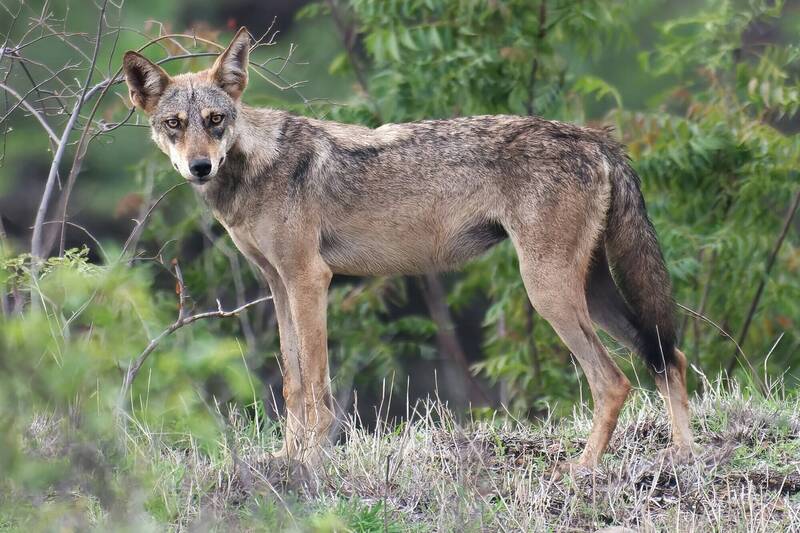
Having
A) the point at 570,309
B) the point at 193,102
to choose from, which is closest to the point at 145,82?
the point at 193,102

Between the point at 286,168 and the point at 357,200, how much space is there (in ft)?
1.33

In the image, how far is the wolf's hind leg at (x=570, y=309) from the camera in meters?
5.38

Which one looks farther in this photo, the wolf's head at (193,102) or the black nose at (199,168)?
the wolf's head at (193,102)

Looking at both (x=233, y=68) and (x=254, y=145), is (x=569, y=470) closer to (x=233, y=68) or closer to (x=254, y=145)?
(x=254, y=145)

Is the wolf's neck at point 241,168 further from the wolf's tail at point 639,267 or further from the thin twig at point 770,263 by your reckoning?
the thin twig at point 770,263

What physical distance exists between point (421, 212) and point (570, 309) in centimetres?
93

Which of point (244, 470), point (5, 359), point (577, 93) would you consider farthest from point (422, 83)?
point (5, 359)

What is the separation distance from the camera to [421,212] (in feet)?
18.8

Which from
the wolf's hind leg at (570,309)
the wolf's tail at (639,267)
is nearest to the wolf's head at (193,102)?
the wolf's hind leg at (570,309)

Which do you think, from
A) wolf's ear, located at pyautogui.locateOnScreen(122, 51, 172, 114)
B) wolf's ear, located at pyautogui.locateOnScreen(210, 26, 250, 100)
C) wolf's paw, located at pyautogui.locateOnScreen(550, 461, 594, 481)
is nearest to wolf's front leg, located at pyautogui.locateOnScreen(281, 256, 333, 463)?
wolf's ear, located at pyautogui.locateOnScreen(210, 26, 250, 100)

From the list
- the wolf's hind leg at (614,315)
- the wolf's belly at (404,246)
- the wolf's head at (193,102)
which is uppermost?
the wolf's head at (193,102)

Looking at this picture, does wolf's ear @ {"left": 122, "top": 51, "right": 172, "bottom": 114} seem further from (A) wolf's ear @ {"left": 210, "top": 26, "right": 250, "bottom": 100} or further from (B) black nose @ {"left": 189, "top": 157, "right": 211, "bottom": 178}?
(B) black nose @ {"left": 189, "top": 157, "right": 211, "bottom": 178}

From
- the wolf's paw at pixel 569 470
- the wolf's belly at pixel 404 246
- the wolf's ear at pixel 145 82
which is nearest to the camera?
the wolf's paw at pixel 569 470

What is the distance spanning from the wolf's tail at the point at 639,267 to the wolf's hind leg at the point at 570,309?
0.28 m
